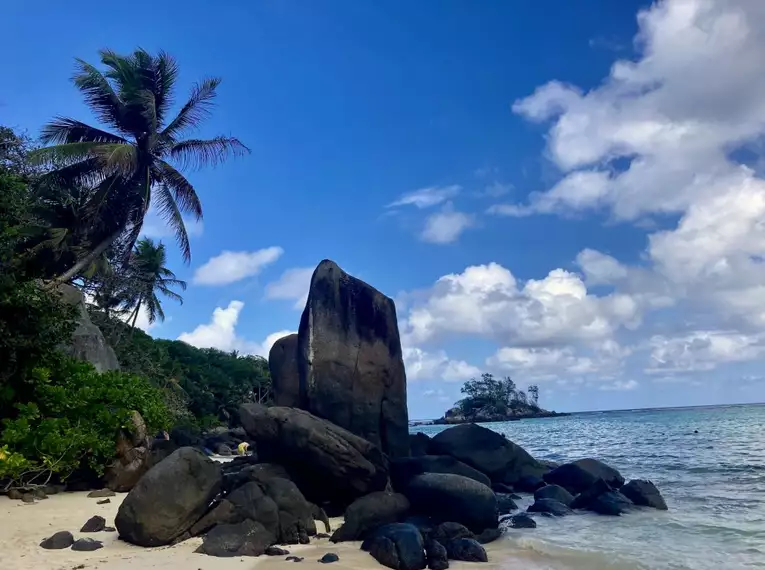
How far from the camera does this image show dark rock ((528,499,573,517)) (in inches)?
585

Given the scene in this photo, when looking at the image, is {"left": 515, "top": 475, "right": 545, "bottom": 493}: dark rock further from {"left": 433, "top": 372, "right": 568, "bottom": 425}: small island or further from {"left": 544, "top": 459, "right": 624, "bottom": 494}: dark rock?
{"left": 433, "top": 372, "right": 568, "bottom": 425}: small island

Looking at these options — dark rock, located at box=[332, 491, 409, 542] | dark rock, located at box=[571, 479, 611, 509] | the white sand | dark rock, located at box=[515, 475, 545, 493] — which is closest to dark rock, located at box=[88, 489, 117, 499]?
the white sand

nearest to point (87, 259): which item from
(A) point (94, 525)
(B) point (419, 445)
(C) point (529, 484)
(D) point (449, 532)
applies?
(B) point (419, 445)

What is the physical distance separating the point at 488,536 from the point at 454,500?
1051 millimetres

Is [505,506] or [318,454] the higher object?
[318,454]

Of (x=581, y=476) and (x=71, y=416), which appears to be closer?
(x=71, y=416)

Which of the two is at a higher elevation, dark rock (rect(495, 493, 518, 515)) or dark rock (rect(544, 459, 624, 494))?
dark rock (rect(544, 459, 624, 494))

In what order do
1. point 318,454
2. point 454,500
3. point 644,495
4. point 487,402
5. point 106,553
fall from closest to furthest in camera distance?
point 106,553 → point 454,500 → point 318,454 → point 644,495 → point 487,402

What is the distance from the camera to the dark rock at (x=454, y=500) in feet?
40.5

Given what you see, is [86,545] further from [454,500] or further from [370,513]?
[454,500]

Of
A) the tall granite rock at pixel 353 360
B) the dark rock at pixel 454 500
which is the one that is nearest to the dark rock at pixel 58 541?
the dark rock at pixel 454 500

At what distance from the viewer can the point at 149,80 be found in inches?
896

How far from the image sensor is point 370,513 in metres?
11.6

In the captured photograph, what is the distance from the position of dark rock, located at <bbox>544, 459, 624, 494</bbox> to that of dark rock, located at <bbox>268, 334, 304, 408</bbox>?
8022 millimetres
